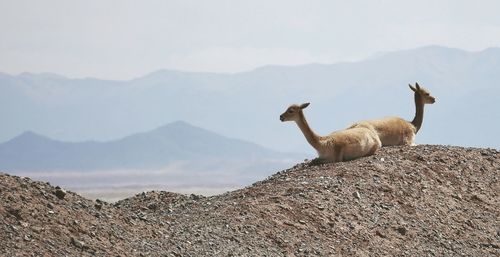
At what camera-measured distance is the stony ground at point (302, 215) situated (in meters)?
15.1

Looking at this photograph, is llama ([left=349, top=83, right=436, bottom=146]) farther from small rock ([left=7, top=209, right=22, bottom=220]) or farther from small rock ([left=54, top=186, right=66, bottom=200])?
small rock ([left=7, top=209, right=22, bottom=220])

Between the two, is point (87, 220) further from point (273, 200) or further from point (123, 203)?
point (123, 203)

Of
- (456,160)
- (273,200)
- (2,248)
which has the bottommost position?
(2,248)

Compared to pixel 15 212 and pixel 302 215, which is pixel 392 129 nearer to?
pixel 302 215

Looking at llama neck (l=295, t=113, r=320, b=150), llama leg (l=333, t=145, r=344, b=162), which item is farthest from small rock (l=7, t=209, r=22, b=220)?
llama leg (l=333, t=145, r=344, b=162)

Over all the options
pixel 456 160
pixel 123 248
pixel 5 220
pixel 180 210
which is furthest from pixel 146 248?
pixel 456 160

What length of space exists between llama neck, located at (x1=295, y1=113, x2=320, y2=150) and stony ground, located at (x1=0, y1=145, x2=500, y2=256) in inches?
23.0

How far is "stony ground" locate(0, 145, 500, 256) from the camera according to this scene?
594 inches

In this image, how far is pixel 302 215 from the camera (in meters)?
18.0

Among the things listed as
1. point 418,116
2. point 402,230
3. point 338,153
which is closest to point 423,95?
point 418,116

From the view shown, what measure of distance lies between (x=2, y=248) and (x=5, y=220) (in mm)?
1020

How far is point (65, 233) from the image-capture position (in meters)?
14.8

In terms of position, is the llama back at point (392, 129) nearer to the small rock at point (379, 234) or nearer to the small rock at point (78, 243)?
the small rock at point (379, 234)

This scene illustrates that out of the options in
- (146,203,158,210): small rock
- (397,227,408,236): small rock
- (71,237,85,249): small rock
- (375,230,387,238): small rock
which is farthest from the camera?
(146,203,158,210): small rock
